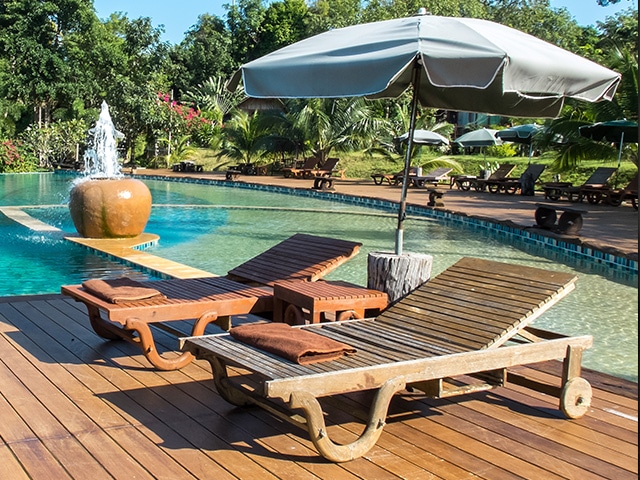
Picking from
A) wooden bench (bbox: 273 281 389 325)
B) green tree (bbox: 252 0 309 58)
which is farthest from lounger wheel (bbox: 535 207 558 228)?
green tree (bbox: 252 0 309 58)

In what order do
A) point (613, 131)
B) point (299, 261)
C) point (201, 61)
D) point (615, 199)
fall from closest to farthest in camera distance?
point (299, 261)
point (613, 131)
point (615, 199)
point (201, 61)

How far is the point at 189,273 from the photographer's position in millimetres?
7465

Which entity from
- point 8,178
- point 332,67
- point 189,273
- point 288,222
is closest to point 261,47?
point 8,178

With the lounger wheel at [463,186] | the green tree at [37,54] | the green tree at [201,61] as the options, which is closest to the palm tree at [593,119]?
the lounger wheel at [463,186]

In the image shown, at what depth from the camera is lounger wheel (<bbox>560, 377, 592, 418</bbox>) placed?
139 inches

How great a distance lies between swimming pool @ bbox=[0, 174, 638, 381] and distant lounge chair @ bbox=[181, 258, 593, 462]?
→ 1.76 metres

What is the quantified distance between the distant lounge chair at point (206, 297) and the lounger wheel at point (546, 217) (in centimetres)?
799

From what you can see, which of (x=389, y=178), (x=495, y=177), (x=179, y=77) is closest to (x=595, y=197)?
(x=495, y=177)

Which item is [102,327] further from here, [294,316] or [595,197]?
[595,197]

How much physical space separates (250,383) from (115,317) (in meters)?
0.78

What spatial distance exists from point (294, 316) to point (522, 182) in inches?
706

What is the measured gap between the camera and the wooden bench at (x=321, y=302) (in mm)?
4172

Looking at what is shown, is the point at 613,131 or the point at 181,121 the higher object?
the point at 181,121

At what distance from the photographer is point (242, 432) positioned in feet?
10.8
